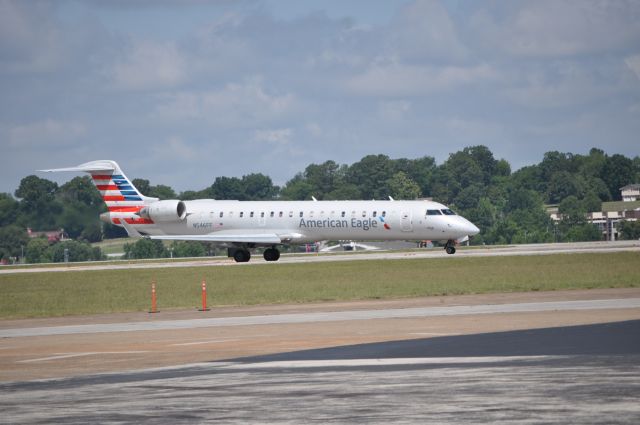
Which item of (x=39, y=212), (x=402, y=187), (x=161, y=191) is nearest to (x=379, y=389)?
(x=39, y=212)

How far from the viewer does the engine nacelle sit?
2665 inches

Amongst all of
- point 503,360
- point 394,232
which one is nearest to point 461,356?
point 503,360

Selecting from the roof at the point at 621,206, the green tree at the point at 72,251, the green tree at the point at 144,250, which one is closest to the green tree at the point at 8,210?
the green tree at the point at 72,251

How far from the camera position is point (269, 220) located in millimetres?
66062

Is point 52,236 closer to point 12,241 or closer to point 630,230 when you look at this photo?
point 12,241

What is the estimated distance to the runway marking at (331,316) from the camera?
29641 millimetres

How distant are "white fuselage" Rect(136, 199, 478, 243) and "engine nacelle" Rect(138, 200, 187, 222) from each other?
444 millimetres

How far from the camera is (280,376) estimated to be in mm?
18500

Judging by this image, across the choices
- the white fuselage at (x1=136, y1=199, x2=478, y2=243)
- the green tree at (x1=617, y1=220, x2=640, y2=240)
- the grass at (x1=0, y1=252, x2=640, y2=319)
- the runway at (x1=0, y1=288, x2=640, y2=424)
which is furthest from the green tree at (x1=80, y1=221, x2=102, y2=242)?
the green tree at (x1=617, y1=220, x2=640, y2=240)

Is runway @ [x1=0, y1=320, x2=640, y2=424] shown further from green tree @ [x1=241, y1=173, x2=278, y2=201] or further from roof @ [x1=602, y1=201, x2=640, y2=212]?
green tree @ [x1=241, y1=173, x2=278, y2=201]

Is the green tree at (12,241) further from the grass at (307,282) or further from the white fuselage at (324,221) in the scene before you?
the grass at (307,282)

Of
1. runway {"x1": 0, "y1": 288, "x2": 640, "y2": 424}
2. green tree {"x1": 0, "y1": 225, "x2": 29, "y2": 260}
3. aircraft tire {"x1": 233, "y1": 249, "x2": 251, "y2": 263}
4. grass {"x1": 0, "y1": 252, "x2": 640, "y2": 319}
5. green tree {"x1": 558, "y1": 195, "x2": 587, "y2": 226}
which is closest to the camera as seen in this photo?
runway {"x1": 0, "y1": 288, "x2": 640, "y2": 424}

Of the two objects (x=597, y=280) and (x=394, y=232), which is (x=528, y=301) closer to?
(x=597, y=280)

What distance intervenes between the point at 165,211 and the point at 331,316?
126ft
